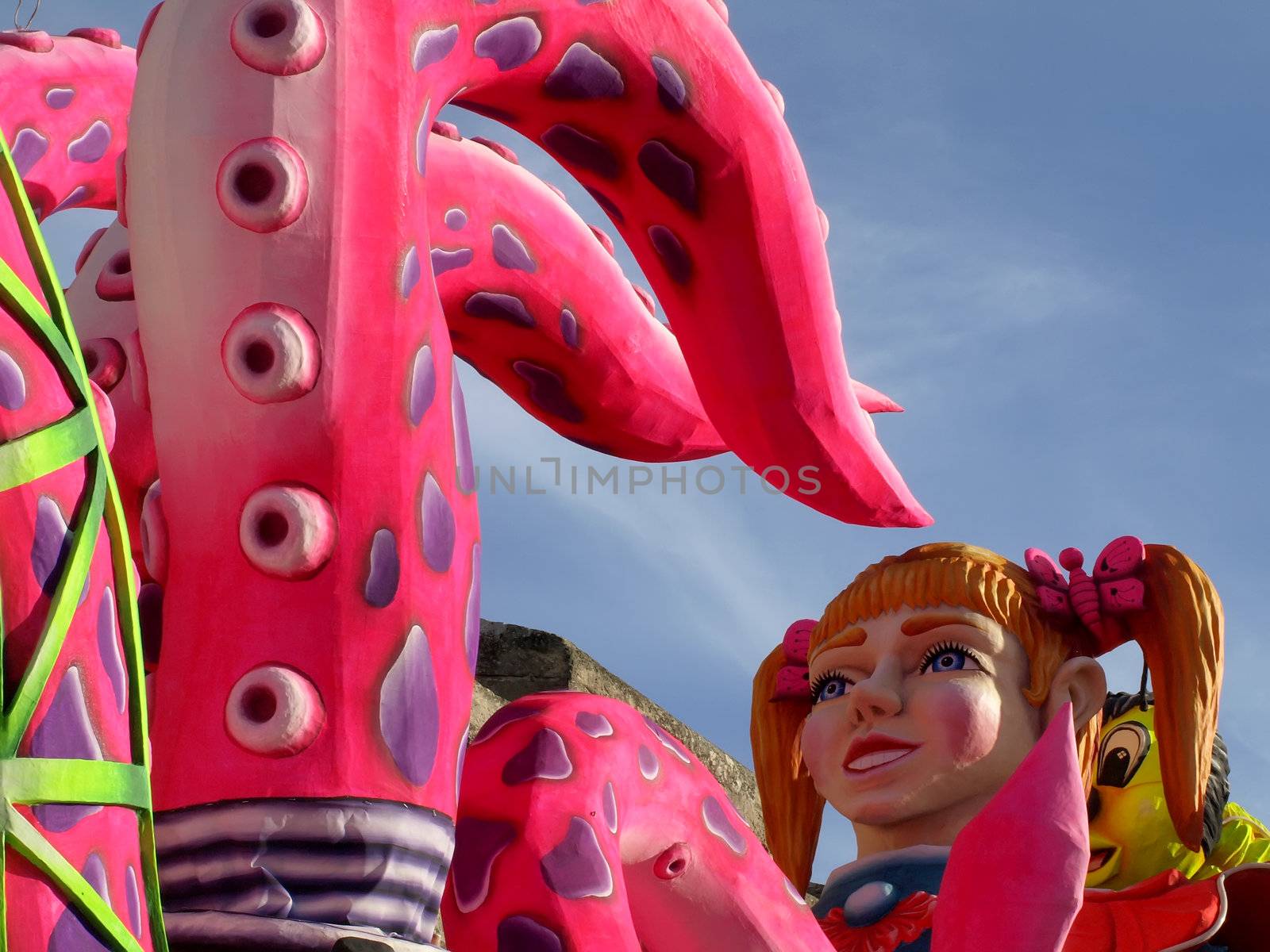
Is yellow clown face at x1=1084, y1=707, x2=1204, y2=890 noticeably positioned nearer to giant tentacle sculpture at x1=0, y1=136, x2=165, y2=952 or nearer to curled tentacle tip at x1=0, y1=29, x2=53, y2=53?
curled tentacle tip at x1=0, y1=29, x2=53, y2=53

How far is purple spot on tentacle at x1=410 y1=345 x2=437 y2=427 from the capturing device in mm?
1137

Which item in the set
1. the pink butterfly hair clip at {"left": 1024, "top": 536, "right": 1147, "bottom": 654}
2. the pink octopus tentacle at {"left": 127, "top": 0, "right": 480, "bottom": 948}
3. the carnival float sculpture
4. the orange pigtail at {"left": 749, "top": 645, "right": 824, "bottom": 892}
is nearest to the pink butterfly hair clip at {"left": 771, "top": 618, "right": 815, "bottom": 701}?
the orange pigtail at {"left": 749, "top": 645, "right": 824, "bottom": 892}

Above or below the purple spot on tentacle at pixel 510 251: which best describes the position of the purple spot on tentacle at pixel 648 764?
below

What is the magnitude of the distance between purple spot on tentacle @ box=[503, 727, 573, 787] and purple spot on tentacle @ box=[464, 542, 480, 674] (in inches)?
7.6

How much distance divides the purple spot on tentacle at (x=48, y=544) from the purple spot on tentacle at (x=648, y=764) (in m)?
0.68

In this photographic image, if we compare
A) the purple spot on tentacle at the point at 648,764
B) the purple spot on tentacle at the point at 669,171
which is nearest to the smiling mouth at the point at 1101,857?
the purple spot on tentacle at the point at 648,764

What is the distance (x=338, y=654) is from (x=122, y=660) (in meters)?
0.20

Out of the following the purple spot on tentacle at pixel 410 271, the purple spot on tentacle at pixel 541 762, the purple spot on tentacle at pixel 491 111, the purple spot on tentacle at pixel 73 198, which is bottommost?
the purple spot on tentacle at pixel 541 762

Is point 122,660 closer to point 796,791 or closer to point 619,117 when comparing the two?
point 619,117

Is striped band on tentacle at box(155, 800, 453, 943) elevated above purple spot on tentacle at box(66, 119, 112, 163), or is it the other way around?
purple spot on tentacle at box(66, 119, 112, 163)

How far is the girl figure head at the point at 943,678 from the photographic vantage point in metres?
2.43

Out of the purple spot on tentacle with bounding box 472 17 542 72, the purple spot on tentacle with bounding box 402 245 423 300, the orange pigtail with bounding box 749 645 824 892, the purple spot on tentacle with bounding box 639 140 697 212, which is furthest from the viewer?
the orange pigtail with bounding box 749 645 824 892

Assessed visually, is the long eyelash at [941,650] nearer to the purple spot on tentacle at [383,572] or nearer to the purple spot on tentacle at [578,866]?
the purple spot on tentacle at [578,866]

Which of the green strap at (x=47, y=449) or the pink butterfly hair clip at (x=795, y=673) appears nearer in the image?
the green strap at (x=47, y=449)
